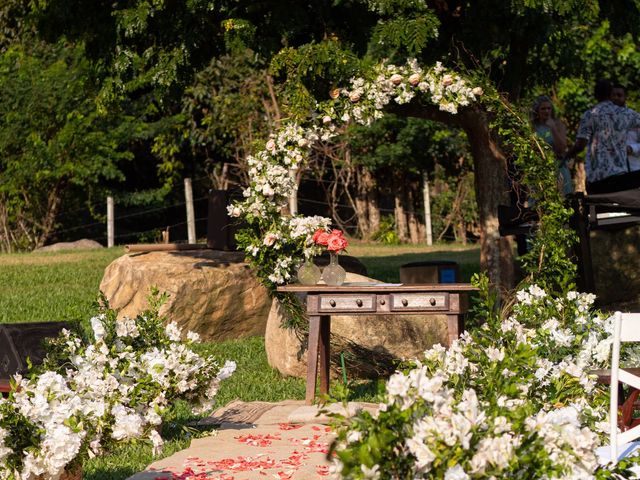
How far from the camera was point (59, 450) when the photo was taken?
5.64 meters

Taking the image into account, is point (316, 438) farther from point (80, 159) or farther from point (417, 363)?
point (80, 159)

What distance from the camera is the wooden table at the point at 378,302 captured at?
29.4ft

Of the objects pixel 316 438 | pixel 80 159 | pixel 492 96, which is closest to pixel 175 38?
pixel 492 96

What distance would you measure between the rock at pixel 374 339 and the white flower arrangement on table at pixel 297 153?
0.68 metres

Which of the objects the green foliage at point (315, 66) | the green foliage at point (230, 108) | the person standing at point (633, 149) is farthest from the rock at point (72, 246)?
the person standing at point (633, 149)

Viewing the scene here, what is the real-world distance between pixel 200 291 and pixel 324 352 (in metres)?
3.66

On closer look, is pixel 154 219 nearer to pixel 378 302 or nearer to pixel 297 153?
pixel 297 153

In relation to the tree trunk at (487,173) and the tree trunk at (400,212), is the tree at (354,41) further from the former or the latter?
the tree trunk at (400,212)

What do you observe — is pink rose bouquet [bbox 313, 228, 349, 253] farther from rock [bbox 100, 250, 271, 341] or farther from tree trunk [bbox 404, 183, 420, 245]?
tree trunk [bbox 404, 183, 420, 245]

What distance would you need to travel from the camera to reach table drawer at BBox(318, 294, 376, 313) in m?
9.10

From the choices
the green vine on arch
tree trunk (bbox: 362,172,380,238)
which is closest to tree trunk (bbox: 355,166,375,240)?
tree trunk (bbox: 362,172,380,238)

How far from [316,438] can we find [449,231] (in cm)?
1661

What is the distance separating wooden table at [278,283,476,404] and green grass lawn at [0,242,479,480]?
65cm

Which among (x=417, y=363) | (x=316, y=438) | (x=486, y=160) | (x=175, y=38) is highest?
(x=175, y=38)
